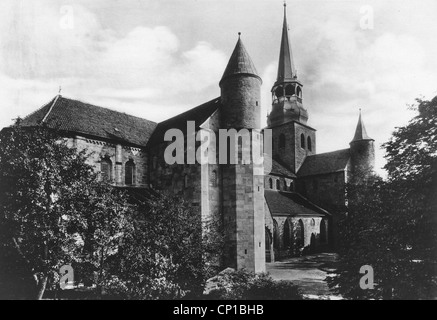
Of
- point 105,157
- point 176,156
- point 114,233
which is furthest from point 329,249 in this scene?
point 114,233

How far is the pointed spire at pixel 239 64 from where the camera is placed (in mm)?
22656

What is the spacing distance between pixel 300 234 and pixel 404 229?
25.1 meters

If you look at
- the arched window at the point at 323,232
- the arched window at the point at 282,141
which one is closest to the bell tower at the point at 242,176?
the arched window at the point at 323,232

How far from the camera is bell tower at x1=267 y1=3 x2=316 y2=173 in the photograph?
4291 cm

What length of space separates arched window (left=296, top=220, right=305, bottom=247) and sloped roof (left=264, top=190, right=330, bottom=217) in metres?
1.31

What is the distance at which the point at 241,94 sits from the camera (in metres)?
22.5

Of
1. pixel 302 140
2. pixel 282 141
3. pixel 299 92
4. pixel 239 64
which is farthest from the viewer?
pixel 302 140

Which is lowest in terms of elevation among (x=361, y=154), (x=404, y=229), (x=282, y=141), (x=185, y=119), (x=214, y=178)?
(x=404, y=229)

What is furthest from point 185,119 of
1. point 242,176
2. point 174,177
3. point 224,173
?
point 242,176

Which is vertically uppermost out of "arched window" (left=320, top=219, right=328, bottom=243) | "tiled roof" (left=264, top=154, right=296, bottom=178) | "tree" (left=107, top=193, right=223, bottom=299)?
"tiled roof" (left=264, top=154, right=296, bottom=178)

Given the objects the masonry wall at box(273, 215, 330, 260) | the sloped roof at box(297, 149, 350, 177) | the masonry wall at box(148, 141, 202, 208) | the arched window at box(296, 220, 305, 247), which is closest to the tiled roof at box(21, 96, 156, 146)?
the masonry wall at box(148, 141, 202, 208)

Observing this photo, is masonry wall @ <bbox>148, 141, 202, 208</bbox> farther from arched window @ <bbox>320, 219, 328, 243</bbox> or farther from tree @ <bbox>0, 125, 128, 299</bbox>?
arched window @ <bbox>320, 219, 328, 243</bbox>

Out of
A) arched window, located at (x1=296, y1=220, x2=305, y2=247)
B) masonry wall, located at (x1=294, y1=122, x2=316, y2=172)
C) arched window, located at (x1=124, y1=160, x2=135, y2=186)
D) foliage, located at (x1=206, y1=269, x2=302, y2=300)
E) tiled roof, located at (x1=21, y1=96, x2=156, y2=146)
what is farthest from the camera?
masonry wall, located at (x1=294, y1=122, x2=316, y2=172)

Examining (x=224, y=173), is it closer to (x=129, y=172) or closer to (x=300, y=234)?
(x=129, y=172)
